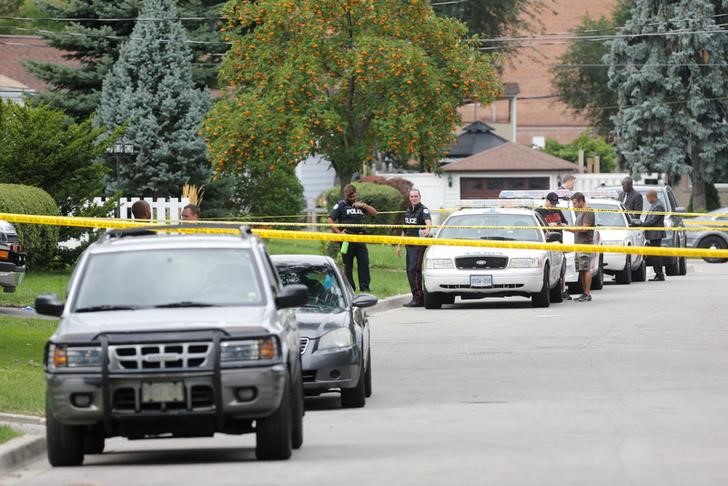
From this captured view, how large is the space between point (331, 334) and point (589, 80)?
7975cm

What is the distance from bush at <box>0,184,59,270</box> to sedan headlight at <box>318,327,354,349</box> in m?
13.3

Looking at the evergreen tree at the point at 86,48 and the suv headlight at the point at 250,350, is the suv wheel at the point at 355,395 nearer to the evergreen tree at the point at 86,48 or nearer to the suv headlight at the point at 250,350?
the suv headlight at the point at 250,350

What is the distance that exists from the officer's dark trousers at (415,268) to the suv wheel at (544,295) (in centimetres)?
196

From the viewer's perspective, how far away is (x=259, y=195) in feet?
168

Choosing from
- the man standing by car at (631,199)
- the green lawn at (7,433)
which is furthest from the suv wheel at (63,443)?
the man standing by car at (631,199)

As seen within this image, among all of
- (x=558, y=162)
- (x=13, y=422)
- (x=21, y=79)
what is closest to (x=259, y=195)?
(x=21, y=79)

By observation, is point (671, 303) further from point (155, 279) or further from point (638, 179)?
point (638, 179)

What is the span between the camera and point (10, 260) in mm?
21562

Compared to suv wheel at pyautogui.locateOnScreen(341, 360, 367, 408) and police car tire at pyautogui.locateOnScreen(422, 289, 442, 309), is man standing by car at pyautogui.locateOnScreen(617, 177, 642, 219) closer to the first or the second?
police car tire at pyautogui.locateOnScreen(422, 289, 442, 309)

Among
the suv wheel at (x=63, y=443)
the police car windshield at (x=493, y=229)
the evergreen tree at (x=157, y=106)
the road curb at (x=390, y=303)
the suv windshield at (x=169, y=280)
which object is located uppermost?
the evergreen tree at (x=157, y=106)

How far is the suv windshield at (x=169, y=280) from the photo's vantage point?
1139cm

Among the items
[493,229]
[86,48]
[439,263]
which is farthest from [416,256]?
[86,48]

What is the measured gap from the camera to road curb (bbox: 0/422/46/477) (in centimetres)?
1129

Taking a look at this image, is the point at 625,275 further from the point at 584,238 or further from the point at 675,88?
the point at 675,88
